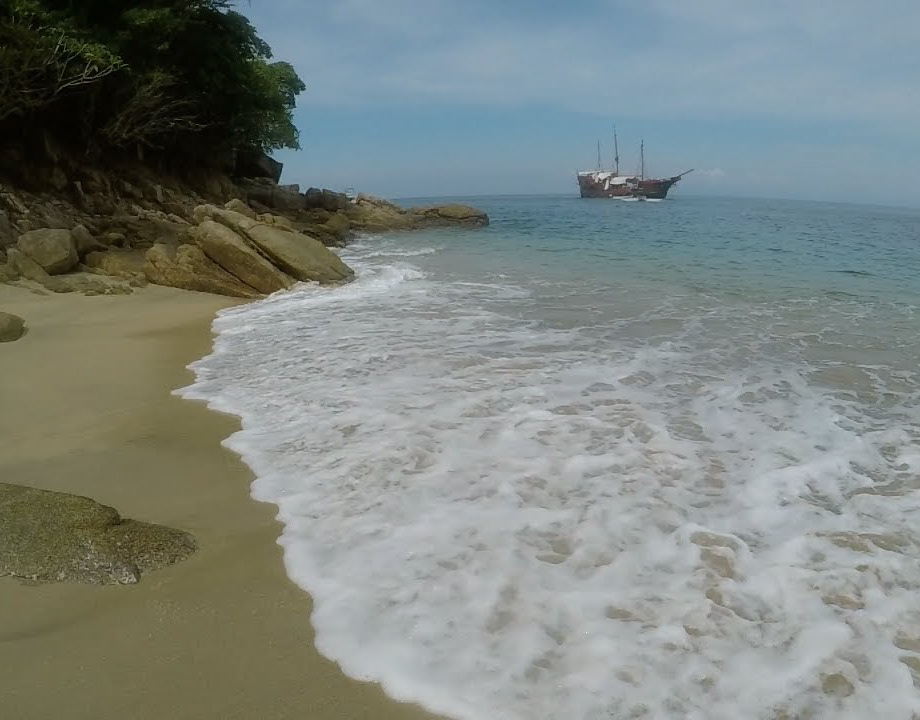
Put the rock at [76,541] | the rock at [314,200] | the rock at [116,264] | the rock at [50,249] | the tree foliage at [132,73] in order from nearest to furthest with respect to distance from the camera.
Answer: the rock at [76,541] → the rock at [50,249] → the rock at [116,264] → the tree foliage at [132,73] → the rock at [314,200]

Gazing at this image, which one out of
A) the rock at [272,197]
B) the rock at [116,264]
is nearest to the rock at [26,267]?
the rock at [116,264]

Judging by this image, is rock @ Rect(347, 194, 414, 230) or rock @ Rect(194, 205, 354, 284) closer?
rock @ Rect(194, 205, 354, 284)

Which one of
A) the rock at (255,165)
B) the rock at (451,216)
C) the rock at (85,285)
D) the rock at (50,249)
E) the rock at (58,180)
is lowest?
the rock at (85,285)

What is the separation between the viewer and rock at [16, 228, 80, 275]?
10.9 m

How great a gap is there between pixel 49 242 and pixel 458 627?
11.5 m

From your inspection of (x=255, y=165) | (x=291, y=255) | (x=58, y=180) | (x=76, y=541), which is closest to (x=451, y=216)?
(x=255, y=165)

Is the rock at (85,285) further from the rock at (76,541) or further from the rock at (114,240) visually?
the rock at (76,541)

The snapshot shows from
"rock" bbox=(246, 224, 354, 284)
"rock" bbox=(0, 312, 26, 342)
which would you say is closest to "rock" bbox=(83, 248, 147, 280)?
"rock" bbox=(246, 224, 354, 284)

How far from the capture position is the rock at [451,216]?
33.8 metres

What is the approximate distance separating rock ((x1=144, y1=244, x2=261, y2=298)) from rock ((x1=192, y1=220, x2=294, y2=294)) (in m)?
0.11

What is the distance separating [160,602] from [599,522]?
214cm

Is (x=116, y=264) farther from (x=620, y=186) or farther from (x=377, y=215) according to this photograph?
(x=620, y=186)

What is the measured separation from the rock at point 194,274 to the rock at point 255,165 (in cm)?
2466

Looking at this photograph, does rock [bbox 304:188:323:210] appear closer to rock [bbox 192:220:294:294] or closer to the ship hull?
rock [bbox 192:220:294:294]
